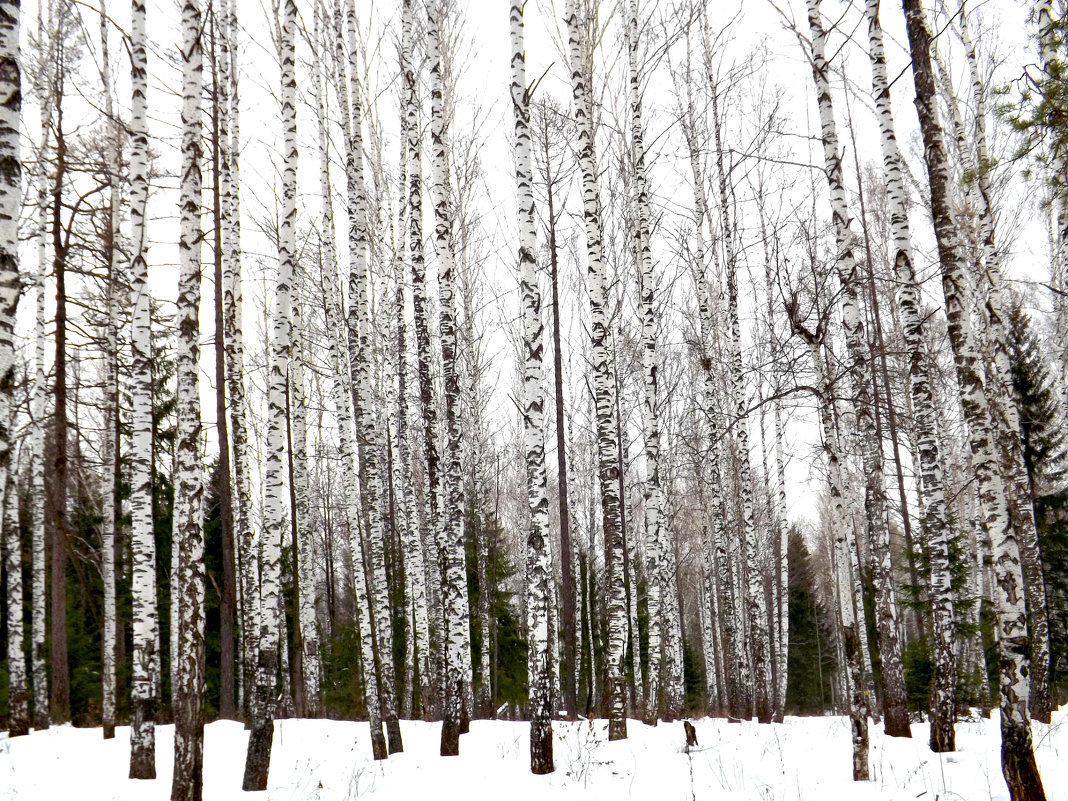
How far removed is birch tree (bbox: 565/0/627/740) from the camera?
9.86 metres

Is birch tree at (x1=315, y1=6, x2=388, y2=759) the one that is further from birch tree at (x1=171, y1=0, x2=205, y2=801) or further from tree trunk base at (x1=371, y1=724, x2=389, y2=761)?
birch tree at (x1=171, y1=0, x2=205, y2=801)

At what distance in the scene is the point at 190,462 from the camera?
23.9ft

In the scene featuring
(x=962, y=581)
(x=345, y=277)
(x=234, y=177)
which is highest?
(x=345, y=277)

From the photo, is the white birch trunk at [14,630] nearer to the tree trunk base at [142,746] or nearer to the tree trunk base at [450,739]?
the tree trunk base at [142,746]

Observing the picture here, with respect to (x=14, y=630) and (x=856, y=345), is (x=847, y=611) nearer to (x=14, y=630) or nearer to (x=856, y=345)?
(x=856, y=345)

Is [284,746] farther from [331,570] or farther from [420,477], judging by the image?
[420,477]

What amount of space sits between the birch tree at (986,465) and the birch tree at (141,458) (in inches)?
320

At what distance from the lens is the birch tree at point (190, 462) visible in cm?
693

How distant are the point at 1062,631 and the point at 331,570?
21178mm

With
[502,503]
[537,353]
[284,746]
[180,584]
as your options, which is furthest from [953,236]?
[502,503]

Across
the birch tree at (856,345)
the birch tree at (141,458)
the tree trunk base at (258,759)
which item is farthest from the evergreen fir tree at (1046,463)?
the birch tree at (141,458)

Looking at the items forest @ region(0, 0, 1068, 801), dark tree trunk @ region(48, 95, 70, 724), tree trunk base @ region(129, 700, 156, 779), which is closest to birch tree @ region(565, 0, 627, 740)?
forest @ region(0, 0, 1068, 801)

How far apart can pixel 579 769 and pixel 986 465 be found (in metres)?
5.19

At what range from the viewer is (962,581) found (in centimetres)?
1482
